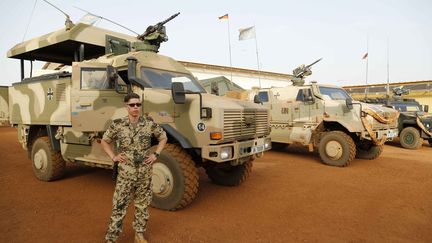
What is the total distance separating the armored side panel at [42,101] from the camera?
198 inches

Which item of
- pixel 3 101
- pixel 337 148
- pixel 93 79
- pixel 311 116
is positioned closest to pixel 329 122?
pixel 311 116

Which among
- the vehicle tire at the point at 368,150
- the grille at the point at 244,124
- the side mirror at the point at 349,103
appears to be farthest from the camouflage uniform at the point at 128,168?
the vehicle tire at the point at 368,150

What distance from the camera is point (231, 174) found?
546 cm

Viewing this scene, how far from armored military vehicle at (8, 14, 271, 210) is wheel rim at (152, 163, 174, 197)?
0.04 feet

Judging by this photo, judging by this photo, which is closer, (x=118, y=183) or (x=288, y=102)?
(x=118, y=183)

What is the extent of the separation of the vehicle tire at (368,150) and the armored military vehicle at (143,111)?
4703mm

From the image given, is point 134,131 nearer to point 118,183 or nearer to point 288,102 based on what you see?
point 118,183

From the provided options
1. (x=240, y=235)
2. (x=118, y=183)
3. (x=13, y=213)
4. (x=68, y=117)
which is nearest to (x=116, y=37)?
(x=68, y=117)

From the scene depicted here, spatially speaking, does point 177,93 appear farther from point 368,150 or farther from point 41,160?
point 368,150

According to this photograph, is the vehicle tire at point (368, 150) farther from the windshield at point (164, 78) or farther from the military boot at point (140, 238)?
the military boot at point (140, 238)

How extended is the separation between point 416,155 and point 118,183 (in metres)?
9.81

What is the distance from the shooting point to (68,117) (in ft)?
16.1

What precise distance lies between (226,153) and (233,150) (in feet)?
0.47

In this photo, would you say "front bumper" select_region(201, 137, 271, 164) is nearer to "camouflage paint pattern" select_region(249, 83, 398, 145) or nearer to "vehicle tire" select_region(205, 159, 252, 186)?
"vehicle tire" select_region(205, 159, 252, 186)
